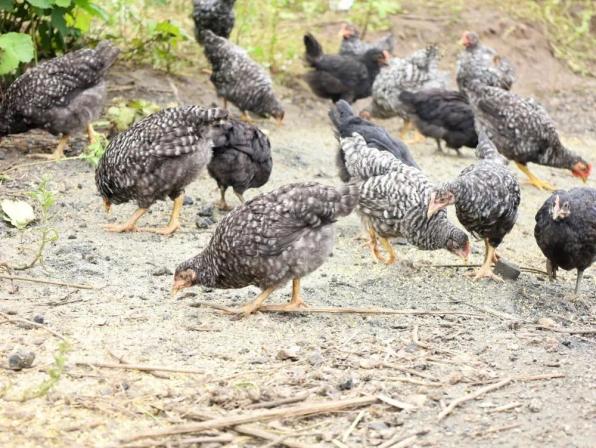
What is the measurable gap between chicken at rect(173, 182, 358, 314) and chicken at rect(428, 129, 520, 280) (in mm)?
1080

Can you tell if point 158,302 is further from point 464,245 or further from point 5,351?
point 464,245

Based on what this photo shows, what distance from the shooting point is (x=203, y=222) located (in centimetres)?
708

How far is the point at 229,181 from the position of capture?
7.24 m

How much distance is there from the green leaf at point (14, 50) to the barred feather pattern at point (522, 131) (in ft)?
14.3

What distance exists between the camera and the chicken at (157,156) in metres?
6.61

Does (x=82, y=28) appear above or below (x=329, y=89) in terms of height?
above

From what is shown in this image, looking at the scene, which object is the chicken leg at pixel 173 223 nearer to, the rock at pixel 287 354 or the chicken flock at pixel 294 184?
the chicken flock at pixel 294 184

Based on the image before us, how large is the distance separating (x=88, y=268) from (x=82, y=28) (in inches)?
151

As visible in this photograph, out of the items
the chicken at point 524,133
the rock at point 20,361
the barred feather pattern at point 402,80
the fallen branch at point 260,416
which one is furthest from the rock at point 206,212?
the barred feather pattern at point 402,80

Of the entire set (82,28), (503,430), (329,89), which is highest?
(503,430)

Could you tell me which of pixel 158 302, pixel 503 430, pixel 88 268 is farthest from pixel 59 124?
pixel 503 430

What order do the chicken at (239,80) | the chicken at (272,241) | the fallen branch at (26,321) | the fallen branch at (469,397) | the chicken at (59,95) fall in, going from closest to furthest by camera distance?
the fallen branch at (469,397) < the fallen branch at (26,321) < the chicken at (272,241) < the chicken at (59,95) < the chicken at (239,80)

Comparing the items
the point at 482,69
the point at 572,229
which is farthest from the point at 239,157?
the point at 482,69

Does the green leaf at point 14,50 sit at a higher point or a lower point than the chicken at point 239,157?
higher
